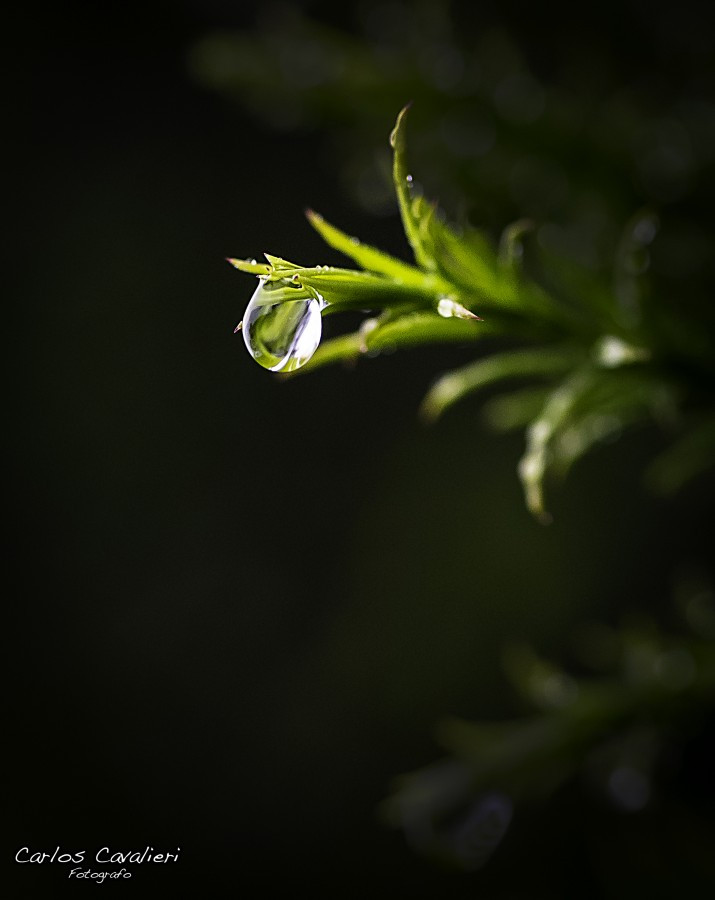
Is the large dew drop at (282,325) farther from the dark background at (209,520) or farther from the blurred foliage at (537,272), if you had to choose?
the dark background at (209,520)

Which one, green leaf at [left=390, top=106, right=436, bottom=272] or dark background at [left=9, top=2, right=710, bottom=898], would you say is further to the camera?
dark background at [left=9, top=2, right=710, bottom=898]

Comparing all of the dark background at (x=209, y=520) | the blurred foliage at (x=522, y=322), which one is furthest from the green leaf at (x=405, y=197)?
the dark background at (x=209, y=520)

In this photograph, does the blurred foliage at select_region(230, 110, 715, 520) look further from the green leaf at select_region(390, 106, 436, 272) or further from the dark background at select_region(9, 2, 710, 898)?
the dark background at select_region(9, 2, 710, 898)

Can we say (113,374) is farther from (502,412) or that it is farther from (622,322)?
(622,322)

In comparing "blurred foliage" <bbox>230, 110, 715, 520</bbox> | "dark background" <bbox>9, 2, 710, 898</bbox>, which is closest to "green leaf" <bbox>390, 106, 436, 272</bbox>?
"blurred foliage" <bbox>230, 110, 715, 520</bbox>

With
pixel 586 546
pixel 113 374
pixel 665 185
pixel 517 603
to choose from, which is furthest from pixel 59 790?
pixel 665 185

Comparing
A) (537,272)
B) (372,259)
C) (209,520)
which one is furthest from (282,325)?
(209,520)
